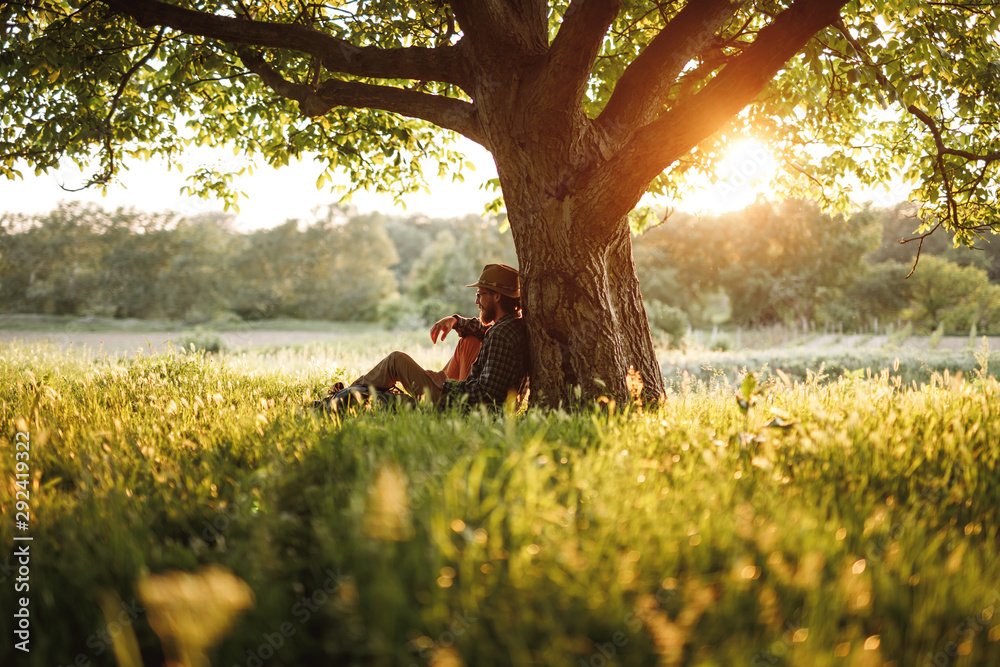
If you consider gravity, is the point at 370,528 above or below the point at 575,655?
above

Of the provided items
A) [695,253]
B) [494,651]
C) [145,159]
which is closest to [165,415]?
[494,651]

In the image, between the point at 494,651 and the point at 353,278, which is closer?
the point at 494,651

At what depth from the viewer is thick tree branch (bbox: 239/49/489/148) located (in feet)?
17.9

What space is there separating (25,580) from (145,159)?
7541 millimetres

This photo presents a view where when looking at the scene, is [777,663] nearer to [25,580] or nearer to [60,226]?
[25,580]

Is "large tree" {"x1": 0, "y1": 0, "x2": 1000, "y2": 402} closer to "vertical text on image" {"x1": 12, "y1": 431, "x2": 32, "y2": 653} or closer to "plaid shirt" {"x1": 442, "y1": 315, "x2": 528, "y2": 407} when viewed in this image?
"plaid shirt" {"x1": 442, "y1": 315, "x2": 528, "y2": 407}

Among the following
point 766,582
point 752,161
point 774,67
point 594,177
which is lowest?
point 766,582

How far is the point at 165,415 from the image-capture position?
407cm

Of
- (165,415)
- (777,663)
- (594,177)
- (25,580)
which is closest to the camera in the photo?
(777,663)

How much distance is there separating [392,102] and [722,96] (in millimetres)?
2923

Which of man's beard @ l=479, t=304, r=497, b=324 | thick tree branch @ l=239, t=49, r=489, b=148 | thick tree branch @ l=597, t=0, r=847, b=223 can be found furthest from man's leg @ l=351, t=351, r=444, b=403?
thick tree branch @ l=597, t=0, r=847, b=223

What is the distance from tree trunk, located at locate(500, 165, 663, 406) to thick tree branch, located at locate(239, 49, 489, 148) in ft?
2.88

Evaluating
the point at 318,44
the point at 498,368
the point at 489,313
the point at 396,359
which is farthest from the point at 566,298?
the point at 318,44

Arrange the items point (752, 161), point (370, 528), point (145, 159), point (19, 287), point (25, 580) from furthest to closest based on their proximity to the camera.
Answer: point (19, 287) < point (752, 161) < point (145, 159) < point (25, 580) < point (370, 528)
